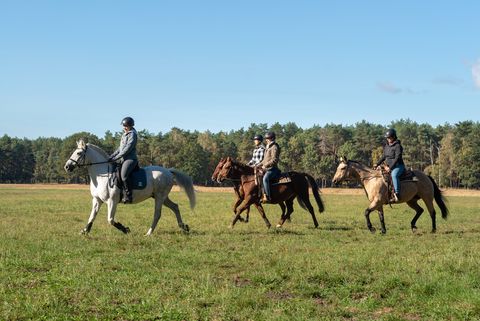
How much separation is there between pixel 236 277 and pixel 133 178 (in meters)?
6.38

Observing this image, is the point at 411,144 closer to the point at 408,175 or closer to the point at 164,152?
the point at 164,152

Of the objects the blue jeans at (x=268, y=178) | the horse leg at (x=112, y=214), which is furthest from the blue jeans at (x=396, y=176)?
the horse leg at (x=112, y=214)

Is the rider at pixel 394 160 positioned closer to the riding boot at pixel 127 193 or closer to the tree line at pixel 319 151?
the riding boot at pixel 127 193

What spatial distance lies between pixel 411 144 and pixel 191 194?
109204 millimetres

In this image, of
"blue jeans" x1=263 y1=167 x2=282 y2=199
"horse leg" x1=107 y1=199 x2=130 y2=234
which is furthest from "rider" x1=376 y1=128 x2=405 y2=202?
"horse leg" x1=107 y1=199 x2=130 y2=234

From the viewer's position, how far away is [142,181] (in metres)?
14.5

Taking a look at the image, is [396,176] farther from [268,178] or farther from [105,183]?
[105,183]

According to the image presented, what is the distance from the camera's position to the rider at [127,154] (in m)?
14.1

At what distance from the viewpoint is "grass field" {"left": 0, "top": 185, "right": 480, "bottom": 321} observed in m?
6.82

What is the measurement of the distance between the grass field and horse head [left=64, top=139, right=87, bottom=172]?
6.46ft

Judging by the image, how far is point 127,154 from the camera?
46.6ft

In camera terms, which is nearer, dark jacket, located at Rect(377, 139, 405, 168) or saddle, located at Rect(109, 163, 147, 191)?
saddle, located at Rect(109, 163, 147, 191)

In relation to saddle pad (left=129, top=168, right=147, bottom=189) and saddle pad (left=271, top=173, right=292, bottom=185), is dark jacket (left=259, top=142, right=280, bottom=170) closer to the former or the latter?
saddle pad (left=271, top=173, right=292, bottom=185)

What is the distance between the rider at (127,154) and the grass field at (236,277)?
1.33 meters
